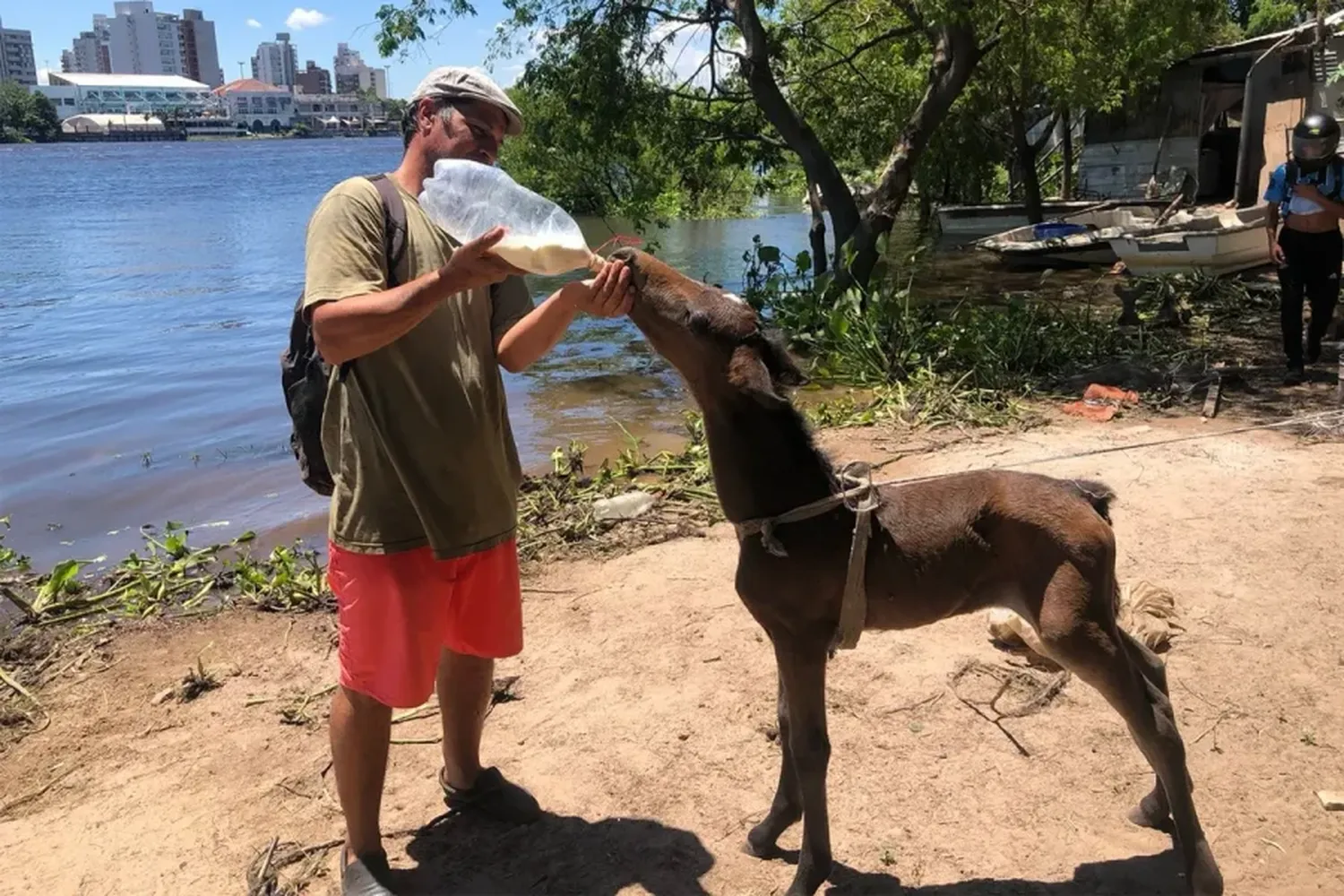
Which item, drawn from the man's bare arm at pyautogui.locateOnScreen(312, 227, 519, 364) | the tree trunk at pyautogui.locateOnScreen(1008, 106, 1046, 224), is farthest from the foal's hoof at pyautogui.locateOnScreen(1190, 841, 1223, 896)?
the tree trunk at pyautogui.locateOnScreen(1008, 106, 1046, 224)

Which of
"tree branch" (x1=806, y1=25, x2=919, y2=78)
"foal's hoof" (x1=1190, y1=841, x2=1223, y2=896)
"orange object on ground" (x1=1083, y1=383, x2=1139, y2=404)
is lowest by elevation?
"foal's hoof" (x1=1190, y1=841, x2=1223, y2=896)

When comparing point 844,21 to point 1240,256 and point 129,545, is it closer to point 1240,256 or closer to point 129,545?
point 1240,256

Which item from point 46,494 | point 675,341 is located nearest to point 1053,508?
point 675,341

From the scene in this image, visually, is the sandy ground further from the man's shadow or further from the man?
the man

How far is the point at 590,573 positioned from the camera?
6156 mm

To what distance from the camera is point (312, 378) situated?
3213 millimetres

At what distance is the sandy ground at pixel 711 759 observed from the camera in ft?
11.4

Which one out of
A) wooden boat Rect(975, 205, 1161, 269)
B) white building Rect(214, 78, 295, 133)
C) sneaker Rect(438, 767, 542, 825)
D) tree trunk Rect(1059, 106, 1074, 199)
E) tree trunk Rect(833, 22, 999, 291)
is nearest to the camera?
sneaker Rect(438, 767, 542, 825)

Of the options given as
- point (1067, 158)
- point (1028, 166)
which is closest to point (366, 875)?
point (1028, 166)

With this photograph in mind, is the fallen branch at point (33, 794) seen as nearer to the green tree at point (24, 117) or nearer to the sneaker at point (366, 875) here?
the sneaker at point (366, 875)

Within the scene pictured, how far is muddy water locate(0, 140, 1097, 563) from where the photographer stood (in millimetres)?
8789

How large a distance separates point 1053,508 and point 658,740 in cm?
198

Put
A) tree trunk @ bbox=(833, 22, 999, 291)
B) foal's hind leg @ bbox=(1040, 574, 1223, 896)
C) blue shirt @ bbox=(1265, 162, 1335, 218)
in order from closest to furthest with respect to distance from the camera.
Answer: foal's hind leg @ bbox=(1040, 574, 1223, 896)
blue shirt @ bbox=(1265, 162, 1335, 218)
tree trunk @ bbox=(833, 22, 999, 291)

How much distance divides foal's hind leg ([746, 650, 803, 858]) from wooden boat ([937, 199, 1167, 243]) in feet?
63.3
